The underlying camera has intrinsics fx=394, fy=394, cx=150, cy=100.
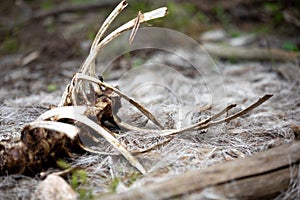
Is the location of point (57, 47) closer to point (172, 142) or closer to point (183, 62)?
point (183, 62)

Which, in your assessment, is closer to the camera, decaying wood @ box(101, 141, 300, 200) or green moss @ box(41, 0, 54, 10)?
decaying wood @ box(101, 141, 300, 200)

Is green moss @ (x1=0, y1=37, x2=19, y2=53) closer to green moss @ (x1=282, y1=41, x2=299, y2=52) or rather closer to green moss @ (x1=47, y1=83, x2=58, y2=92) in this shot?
Answer: green moss @ (x1=47, y1=83, x2=58, y2=92)

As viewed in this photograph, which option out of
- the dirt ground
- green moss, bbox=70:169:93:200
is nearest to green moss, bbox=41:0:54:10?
the dirt ground

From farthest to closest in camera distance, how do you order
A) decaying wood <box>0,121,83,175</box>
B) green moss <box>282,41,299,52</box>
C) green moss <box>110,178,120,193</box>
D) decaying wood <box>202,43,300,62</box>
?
green moss <box>282,41,299,52</box>, decaying wood <box>202,43,300,62</box>, decaying wood <box>0,121,83,175</box>, green moss <box>110,178,120,193</box>

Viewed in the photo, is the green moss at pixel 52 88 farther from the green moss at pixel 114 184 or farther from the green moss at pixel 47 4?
the green moss at pixel 47 4

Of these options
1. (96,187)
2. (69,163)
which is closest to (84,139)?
(69,163)
